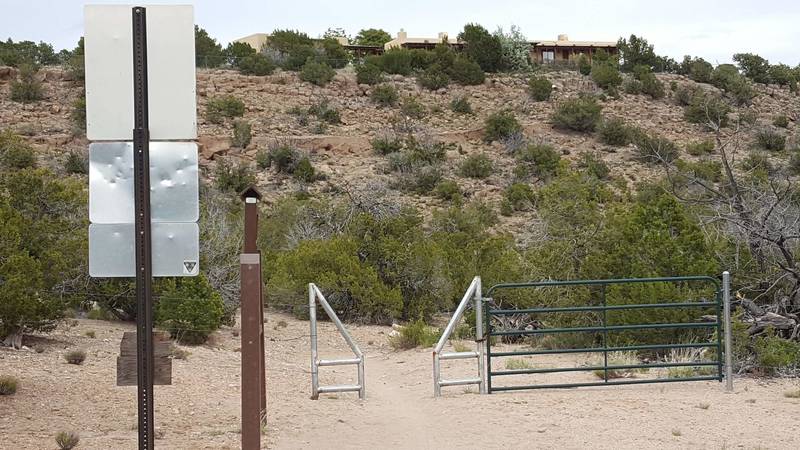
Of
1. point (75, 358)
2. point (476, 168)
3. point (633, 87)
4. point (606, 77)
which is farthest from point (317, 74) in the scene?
point (75, 358)

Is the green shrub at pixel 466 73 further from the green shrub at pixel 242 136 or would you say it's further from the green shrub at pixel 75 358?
the green shrub at pixel 75 358

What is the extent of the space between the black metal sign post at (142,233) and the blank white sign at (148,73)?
0.04 metres

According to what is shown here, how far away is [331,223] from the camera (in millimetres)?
26609

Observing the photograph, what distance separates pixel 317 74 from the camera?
2014 inches

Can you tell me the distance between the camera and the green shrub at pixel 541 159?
41531mm

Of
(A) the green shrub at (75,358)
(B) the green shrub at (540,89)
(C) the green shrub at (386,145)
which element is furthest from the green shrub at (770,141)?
(A) the green shrub at (75,358)

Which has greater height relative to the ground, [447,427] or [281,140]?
[281,140]

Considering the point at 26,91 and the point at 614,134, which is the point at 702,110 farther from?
the point at 26,91

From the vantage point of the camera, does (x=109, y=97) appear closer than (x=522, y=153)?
Yes

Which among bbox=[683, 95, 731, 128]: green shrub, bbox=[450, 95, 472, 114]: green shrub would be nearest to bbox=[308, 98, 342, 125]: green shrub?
bbox=[450, 95, 472, 114]: green shrub

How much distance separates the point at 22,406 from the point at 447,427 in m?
4.37

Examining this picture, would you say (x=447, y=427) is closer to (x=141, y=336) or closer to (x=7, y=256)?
(x=141, y=336)

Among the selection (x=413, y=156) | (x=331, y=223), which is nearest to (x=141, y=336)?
(x=331, y=223)

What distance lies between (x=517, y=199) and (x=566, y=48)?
35108 mm
